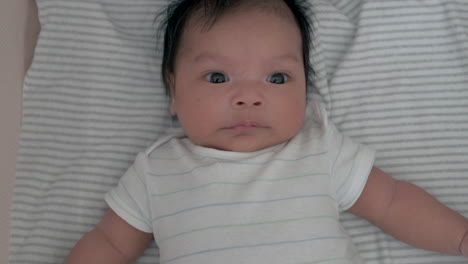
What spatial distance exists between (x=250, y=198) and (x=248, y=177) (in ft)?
0.19

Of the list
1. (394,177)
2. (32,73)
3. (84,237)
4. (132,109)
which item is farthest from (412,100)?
(32,73)

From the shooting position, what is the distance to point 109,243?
4.51 feet

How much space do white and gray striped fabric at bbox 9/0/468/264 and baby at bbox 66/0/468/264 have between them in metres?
0.12

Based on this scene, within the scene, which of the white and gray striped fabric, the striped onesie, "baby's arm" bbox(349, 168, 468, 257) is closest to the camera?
the striped onesie

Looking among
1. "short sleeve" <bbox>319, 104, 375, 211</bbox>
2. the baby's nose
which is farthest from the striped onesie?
the baby's nose

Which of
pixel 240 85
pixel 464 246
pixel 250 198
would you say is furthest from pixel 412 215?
pixel 240 85

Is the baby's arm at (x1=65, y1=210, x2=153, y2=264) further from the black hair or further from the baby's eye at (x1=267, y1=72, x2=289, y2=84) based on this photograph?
the baby's eye at (x1=267, y1=72, x2=289, y2=84)

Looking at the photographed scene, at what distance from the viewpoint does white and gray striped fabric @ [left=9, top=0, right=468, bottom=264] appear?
1483 millimetres

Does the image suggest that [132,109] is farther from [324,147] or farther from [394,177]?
[394,177]

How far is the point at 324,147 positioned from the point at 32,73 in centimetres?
81

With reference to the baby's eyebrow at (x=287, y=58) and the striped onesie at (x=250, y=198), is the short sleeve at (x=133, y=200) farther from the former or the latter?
the baby's eyebrow at (x=287, y=58)

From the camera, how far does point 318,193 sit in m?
1.30

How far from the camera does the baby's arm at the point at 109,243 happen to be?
4.47ft

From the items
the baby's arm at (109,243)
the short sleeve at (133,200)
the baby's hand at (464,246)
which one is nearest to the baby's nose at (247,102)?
the short sleeve at (133,200)
